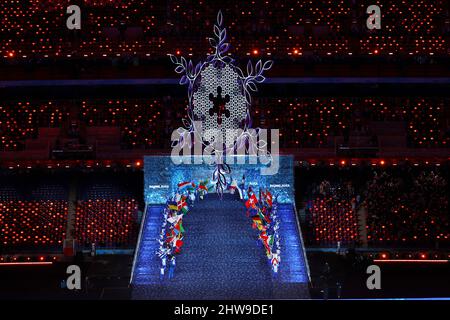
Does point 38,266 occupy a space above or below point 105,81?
below

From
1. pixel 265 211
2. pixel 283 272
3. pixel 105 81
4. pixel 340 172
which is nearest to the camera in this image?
A: pixel 283 272

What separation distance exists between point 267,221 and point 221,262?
1.12 metres

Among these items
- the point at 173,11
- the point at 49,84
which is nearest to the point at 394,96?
the point at 173,11

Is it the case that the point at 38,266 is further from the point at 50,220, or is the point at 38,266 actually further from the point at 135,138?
the point at 135,138

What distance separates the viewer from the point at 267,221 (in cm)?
987

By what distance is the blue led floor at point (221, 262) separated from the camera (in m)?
8.39

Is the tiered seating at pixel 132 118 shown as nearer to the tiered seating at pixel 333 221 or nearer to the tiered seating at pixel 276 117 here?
the tiered seating at pixel 276 117

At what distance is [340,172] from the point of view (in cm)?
1188

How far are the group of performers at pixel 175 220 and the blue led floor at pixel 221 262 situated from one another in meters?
0.11

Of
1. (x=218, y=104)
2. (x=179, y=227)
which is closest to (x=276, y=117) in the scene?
(x=218, y=104)

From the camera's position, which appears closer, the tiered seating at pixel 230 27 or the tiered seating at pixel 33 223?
the tiered seating at pixel 33 223

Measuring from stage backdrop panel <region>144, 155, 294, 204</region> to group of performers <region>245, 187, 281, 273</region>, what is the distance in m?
0.26

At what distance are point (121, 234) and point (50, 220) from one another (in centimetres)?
127

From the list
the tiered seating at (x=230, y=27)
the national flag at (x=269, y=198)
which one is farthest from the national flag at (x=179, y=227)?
the tiered seating at (x=230, y=27)
